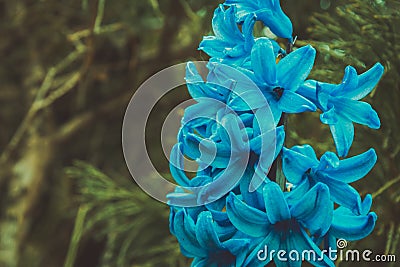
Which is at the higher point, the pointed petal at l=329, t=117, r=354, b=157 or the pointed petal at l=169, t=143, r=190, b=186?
the pointed petal at l=169, t=143, r=190, b=186

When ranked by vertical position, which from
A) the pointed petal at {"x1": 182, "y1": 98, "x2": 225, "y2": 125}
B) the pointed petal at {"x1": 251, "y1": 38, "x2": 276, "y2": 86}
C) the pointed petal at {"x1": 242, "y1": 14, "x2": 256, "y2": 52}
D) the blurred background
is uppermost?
the pointed petal at {"x1": 242, "y1": 14, "x2": 256, "y2": 52}

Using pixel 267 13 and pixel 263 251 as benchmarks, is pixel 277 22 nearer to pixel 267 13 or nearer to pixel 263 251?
pixel 267 13

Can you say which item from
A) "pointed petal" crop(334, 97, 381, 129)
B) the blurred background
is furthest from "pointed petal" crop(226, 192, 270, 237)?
the blurred background

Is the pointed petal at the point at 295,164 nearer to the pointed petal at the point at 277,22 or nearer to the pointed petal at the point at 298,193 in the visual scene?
the pointed petal at the point at 298,193

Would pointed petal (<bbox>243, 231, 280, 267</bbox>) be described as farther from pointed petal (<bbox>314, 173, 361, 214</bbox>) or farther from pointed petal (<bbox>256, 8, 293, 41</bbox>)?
pointed petal (<bbox>256, 8, 293, 41</bbox>)

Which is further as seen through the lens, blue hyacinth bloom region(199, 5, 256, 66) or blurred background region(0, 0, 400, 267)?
blurred background region(0, 0, 400, 267)

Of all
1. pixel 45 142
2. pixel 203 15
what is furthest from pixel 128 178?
pixel 203 15
